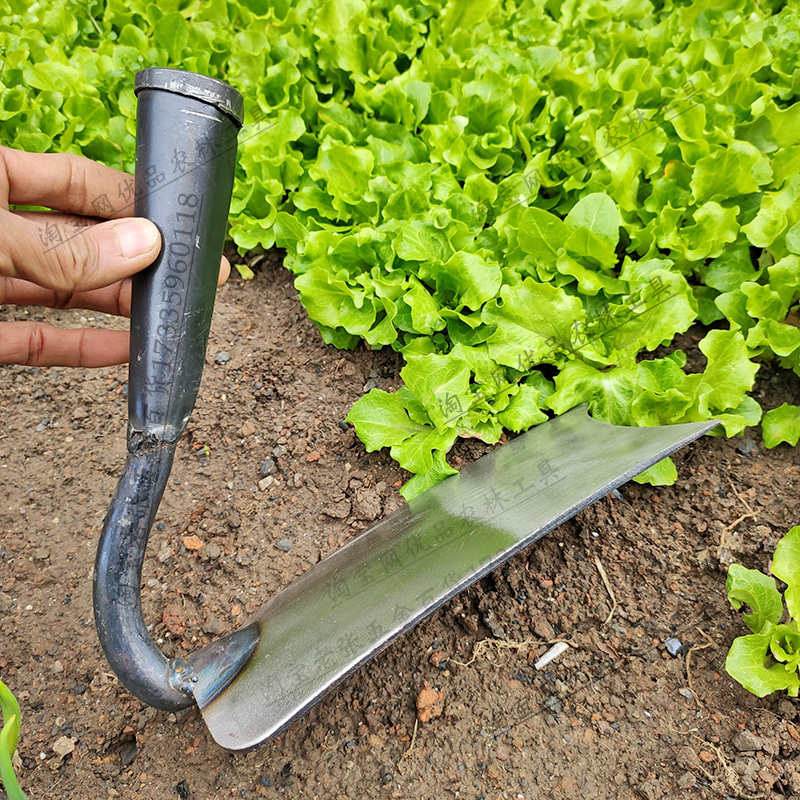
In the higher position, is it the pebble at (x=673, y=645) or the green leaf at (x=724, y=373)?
the green leaf at (x=724, y=373)

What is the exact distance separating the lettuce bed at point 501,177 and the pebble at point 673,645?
0.36 metres

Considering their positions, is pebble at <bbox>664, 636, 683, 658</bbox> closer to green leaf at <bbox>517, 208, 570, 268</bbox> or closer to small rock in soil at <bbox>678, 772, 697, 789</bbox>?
small rock in soil at <bbox>678, 772, 697, 789</bbox>

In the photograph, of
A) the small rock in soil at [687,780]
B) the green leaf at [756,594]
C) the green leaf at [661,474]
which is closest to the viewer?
the small rock in soil at [687,780]

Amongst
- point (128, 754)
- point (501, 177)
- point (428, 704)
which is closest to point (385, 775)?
point (428, 704)

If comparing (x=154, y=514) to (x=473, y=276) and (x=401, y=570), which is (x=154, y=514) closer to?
(x=401, y=570)

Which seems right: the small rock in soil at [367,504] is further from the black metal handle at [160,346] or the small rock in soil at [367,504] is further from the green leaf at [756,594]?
the green leaf at [756,594]

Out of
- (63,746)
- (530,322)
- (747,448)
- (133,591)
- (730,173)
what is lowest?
(63,746)

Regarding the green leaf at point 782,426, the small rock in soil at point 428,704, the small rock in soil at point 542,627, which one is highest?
the green leaf at point 782,426

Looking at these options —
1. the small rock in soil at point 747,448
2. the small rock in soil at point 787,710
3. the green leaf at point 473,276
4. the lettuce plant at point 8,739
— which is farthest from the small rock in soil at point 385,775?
the small rock in soil at point 747,448

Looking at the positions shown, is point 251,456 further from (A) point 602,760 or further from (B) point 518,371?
(A) point 602,760

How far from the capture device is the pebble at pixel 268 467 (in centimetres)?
162

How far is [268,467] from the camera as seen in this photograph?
64.0 inches

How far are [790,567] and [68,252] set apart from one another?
1.48 meters

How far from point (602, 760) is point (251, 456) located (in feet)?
3.37
